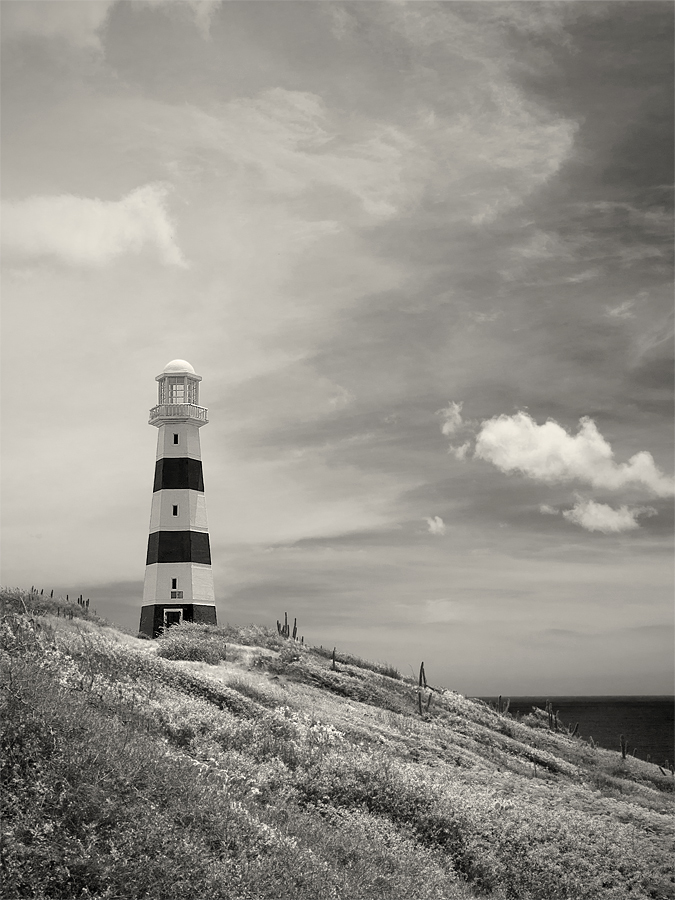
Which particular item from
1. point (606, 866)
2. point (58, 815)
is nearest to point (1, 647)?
point (58, 815)

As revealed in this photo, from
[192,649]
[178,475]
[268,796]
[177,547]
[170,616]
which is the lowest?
[268,796]

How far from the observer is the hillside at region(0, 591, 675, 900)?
1020cm

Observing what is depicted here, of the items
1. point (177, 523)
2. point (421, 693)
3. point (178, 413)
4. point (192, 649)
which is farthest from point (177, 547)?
point (421, 693)

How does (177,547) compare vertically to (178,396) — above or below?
below

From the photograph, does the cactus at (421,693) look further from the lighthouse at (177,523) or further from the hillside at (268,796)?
the lighthouse at (177,523)

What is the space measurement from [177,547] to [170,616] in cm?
371

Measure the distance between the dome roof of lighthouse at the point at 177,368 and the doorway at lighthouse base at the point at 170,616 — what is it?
537 inches

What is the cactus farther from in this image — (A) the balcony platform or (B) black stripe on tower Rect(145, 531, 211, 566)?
(A) the balcony platform

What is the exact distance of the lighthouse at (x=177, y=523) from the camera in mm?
44844

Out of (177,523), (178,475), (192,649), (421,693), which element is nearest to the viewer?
(192,649)

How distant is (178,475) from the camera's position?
4678cm

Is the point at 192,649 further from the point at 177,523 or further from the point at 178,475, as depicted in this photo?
the point at 178,475

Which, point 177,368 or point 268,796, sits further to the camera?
point 177,368

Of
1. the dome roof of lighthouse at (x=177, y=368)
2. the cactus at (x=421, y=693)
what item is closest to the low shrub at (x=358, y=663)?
the cactus at (x=421, y=693)
